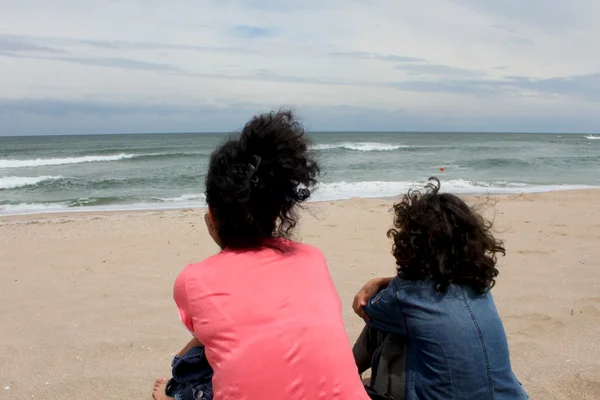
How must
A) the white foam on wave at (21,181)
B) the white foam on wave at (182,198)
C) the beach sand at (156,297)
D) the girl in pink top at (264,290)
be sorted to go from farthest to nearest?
the white foam on wave at (21,181)
the white foam on wave at (182,198)
the beach sand at (156,297)
the girl in pink top at (264,290)

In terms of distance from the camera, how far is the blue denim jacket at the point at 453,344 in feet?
5.84

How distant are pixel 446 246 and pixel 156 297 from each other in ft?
9.99

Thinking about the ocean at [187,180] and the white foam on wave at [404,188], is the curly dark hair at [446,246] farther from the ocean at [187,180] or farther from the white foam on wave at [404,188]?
the white foam on wave at [404,188]

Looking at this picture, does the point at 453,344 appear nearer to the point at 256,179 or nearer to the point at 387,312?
the point at 387,312

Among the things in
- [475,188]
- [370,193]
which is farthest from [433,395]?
[475,188]

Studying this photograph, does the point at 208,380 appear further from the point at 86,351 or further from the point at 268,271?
the point at 86,351

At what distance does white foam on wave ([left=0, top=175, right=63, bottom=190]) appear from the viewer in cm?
1747

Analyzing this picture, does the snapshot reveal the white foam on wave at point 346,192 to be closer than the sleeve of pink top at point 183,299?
No

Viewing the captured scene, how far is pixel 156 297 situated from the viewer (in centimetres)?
436

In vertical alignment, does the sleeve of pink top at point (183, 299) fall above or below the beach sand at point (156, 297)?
above

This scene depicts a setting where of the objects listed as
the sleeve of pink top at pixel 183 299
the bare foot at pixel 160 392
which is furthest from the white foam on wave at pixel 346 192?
the sleeve of pink top at pixel 183 299

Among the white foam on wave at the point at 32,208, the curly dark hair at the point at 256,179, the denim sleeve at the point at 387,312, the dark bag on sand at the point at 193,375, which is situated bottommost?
the white foam on wave at the point at 32,208

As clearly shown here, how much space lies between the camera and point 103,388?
293cm

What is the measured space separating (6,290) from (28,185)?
14347 mm
